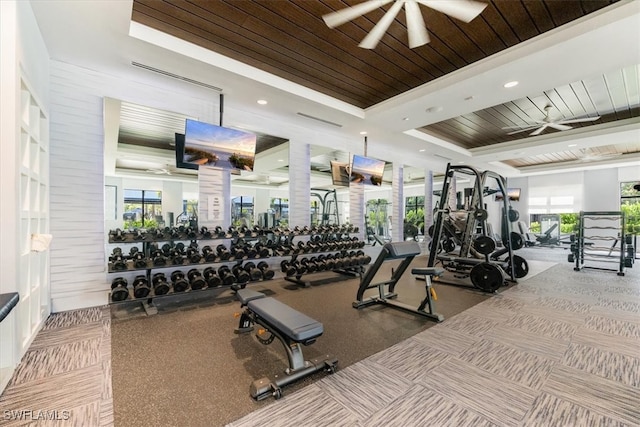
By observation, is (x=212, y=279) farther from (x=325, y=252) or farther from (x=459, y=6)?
(x=459, y=6)

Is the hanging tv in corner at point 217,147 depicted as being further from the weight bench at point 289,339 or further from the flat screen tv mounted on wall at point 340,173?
the weight bench at point 289,339

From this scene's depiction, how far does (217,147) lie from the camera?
406 cm

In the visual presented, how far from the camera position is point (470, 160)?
8.52 meters

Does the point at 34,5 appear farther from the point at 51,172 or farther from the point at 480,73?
the point at 480,73

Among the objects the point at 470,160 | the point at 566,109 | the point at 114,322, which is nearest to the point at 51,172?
the point at 114,322

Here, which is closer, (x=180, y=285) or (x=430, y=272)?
(x=430, y=272)

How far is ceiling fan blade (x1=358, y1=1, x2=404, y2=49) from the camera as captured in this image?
2301mm

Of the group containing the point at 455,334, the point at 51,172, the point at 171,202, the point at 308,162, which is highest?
the point at 308,162

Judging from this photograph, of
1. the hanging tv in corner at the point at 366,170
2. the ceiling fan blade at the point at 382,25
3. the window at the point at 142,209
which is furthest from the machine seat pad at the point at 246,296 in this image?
the hanging tv in corner at the point at 366,170

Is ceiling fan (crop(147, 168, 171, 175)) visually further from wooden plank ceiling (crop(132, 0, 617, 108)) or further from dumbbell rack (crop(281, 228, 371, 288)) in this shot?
dumbbell rack (crop(281, 228, 371, 288))

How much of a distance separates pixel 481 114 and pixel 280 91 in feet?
12.9

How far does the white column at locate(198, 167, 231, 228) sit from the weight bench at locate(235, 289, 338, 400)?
2.23 metres

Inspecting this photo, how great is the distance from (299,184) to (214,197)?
1642mm

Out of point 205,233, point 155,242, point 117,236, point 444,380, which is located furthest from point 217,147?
point 444,380
